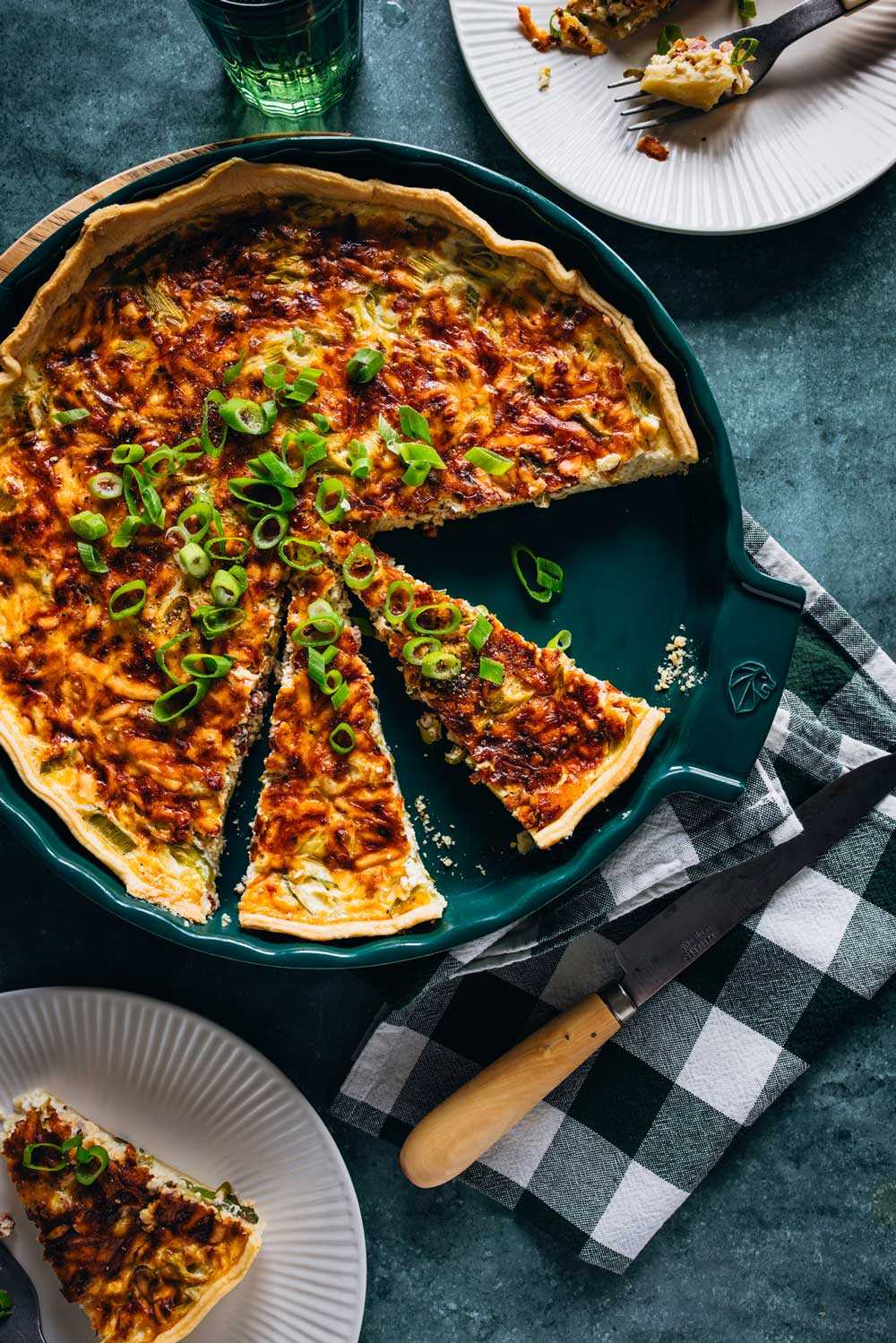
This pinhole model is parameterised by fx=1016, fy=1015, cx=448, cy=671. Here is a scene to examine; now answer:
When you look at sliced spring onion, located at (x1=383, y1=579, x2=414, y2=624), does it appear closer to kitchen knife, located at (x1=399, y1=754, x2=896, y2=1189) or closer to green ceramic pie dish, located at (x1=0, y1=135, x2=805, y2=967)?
green ceramic pie dish, located at (x1=0, y1=135, x2=805, y2=967)

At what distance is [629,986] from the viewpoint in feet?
13.2

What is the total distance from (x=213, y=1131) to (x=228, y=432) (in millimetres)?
2791

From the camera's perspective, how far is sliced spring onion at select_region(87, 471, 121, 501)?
12.5 feet

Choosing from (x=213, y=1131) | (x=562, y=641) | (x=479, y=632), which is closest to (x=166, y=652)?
(x=479, y=632)

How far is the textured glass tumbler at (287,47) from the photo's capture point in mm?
3527

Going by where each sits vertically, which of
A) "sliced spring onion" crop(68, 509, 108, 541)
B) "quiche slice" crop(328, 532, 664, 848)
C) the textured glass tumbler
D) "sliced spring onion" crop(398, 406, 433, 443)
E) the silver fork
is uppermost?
the textured glass tumbler

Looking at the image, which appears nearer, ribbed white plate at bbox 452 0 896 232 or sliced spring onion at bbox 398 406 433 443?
sliced spring onion at bbox 398 406 433 443

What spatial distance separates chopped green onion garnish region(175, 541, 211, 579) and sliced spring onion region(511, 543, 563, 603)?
1.24 meters

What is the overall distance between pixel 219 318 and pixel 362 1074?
10.1 ft

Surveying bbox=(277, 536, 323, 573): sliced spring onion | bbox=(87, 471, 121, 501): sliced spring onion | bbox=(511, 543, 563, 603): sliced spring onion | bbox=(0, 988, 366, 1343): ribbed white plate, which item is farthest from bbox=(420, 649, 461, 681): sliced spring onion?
bbox=(0, 988, 366, 1343): ribbed white plate

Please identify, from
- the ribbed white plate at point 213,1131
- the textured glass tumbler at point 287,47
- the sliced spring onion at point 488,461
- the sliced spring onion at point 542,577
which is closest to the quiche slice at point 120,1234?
the ribbed white plate at point 213,1131

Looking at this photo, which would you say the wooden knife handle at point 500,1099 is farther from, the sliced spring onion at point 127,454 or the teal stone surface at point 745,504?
the sliced spring onion at point 127,454

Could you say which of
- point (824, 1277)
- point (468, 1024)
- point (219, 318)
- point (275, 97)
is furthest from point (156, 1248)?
point (275, 97)

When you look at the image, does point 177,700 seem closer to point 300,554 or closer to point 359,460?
point 300,554
